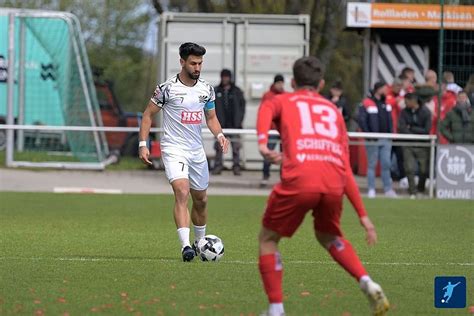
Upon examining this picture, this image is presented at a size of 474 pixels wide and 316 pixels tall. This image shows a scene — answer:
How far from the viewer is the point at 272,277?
27.7 feet

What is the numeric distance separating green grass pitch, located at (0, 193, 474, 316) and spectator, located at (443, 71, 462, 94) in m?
4.73

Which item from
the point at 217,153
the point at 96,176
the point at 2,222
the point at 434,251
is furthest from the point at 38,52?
the point at 434,251

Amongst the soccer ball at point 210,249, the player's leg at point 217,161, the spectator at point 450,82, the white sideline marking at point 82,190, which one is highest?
the spectator at point 450,82

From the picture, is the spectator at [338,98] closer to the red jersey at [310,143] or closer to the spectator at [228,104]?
the spectator at [228,104]

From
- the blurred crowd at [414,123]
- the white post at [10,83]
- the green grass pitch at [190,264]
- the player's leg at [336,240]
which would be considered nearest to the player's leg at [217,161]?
the blurred crowd at [414,123]

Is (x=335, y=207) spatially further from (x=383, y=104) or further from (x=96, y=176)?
(x=96, y=176)

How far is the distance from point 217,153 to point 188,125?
1330 cm

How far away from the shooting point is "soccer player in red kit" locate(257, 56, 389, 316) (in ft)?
27.3

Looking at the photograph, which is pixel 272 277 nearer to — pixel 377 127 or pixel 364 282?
pixel 364 282

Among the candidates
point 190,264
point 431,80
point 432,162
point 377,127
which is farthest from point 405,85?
point 190,264

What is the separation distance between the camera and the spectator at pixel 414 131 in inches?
931

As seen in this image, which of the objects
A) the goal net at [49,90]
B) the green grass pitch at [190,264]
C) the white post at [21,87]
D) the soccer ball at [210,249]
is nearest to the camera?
the green grass pitch at [190,264]

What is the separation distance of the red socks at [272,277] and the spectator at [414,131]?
50.5 feet

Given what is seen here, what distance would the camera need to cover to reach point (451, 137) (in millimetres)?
23469
